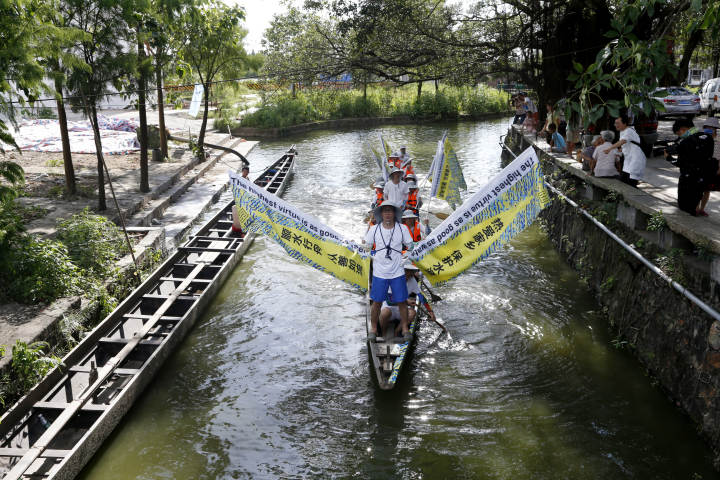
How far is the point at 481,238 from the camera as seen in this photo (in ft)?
26.7

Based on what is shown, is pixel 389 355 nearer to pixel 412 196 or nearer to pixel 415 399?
pixel 415 399

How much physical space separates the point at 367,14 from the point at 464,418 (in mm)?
13862

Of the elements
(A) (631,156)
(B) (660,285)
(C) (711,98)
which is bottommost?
(B) (660,285)

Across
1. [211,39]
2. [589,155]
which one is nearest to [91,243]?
[589,155]

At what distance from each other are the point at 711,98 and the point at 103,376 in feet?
82.0

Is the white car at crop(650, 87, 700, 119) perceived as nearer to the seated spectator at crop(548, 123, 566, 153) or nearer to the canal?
the seated spectator at crop(548, 123, 566, 153)

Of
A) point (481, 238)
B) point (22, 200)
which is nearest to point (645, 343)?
point (481, 238)

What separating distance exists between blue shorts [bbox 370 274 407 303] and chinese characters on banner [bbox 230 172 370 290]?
596mm

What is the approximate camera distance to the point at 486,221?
8055 mm

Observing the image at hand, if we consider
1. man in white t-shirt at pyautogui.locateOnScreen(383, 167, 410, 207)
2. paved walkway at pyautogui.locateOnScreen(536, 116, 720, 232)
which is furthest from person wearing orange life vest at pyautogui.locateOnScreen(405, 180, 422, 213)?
paved walkway at pyautogui.locateOnScreen(536, 116, 720, 232)

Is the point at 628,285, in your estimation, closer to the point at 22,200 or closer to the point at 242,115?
the point at 22,200

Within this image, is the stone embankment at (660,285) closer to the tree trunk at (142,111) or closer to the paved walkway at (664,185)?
the paved walkway at (664,185)

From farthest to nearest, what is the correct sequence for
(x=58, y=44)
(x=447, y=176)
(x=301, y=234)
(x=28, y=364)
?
(x=447, y=176)
(x=58, y=44)
(x=301, y=234)
(x=28, y=364)

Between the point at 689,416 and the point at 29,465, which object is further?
the point at 689,416
